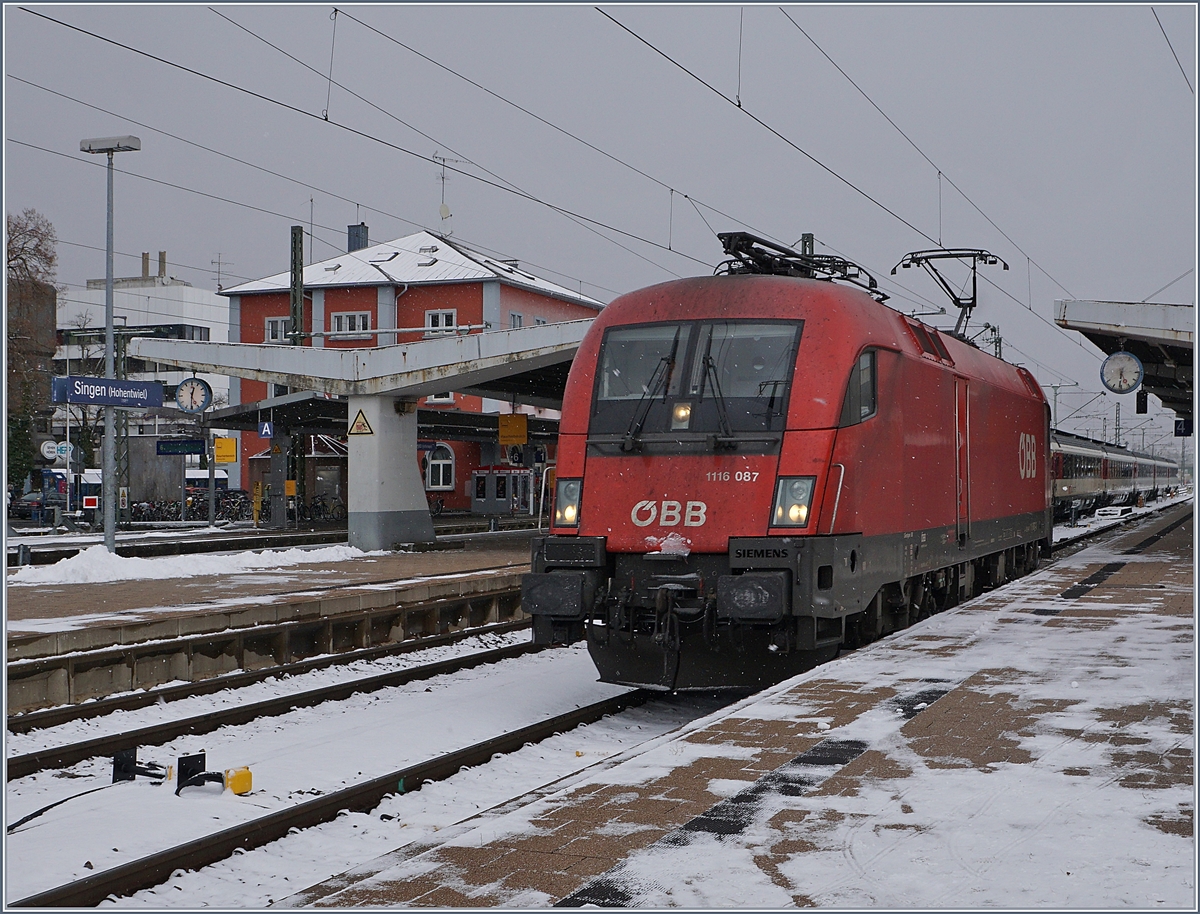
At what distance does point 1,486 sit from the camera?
8.05 meters

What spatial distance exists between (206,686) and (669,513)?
490 cm

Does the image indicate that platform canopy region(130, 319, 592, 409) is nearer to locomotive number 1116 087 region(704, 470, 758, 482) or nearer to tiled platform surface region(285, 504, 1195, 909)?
locomotive number 1116 087 region(704, 470, 758, 482)

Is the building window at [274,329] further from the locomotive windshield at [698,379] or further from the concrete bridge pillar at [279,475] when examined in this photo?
the locomotive windshield at [698,379]

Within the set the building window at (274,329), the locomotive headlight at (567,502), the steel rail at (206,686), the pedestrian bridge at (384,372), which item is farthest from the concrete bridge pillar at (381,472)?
the building window at (274,329)

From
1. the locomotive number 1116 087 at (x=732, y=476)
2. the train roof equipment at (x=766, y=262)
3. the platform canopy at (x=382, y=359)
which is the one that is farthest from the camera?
the platform canopy at (x=382, y=359)

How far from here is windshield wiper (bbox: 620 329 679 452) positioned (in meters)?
10.4

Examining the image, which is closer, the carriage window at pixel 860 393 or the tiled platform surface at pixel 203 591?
the carriage window at pixel 860 393

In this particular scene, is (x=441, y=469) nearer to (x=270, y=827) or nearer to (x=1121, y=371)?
(x=1121, y=371)

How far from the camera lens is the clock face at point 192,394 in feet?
102

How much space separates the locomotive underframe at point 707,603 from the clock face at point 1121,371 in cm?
1680

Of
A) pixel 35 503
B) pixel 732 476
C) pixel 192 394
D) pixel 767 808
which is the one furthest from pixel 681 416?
pixel 35 503

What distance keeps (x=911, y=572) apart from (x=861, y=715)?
4.22 metres

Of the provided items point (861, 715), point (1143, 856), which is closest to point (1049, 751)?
point (861, 715)

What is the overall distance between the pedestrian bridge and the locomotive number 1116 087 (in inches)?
577
